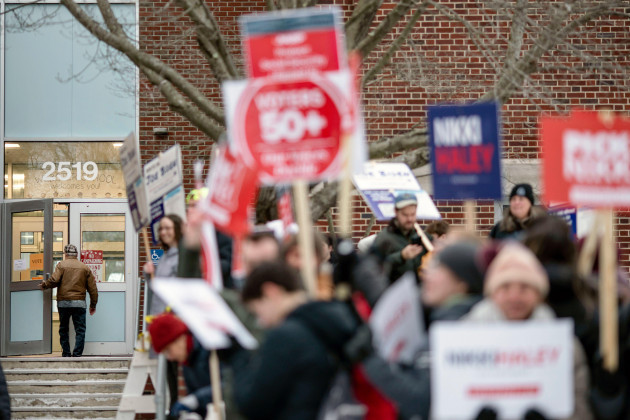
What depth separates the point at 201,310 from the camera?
16.0 ft

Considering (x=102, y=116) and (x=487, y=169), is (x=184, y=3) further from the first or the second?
(x=102, y=116)

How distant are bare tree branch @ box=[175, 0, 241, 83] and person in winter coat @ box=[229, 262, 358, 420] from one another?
5.94 m

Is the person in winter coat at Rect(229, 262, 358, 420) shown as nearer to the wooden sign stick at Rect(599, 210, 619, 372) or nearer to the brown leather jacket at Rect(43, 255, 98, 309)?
the wooden sign stick at Rect(599, 210, 619, 372)

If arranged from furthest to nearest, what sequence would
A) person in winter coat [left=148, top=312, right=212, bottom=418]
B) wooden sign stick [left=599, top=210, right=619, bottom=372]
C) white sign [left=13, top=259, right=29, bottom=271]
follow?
1. white sign [left=13, top=259, right=29, bottom=271]
2. person in winter coat [left=148, top=312, right=212, bottom=418]
3. wooden sign stick [left=599, top=210, right=619, bottom=372]

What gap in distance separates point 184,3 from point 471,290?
6.03 meters

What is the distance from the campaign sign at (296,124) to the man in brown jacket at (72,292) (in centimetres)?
1024

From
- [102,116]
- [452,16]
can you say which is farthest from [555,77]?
[102,116]

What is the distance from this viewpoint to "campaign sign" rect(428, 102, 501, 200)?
5945mm

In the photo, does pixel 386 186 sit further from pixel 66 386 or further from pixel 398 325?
pixel 398 325

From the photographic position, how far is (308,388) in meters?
3.93

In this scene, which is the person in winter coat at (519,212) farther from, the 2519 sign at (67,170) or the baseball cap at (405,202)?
the 2519 sign at (67,170)

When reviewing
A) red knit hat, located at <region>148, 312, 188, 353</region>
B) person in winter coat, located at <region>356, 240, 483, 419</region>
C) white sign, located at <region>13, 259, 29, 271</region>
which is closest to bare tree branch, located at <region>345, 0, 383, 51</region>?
red knit hat, located at <region>148, 312, 188, 353</region>

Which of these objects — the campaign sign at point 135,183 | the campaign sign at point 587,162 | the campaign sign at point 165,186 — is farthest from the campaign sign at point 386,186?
the campaign sign at point 587,162

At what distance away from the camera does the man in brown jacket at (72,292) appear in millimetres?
14641
